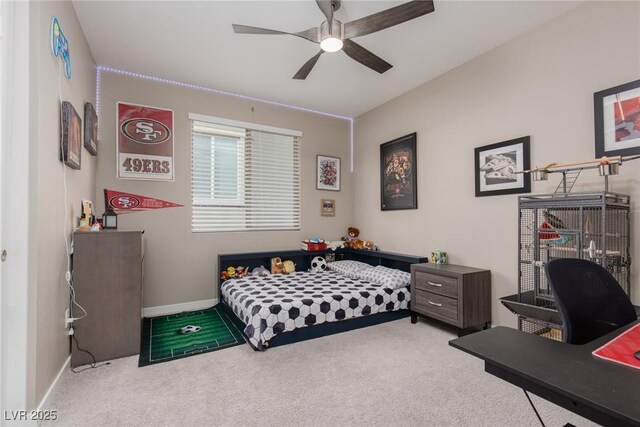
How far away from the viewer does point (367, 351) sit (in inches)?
98.3

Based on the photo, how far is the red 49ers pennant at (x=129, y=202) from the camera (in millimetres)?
3289

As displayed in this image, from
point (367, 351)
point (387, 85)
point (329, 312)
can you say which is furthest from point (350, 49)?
point (367, 351)

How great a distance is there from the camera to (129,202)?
3.37m

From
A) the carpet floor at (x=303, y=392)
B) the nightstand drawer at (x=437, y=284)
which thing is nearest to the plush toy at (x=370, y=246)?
the nightstand drawer at (x=437, y=284)

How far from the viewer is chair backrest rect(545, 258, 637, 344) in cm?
111

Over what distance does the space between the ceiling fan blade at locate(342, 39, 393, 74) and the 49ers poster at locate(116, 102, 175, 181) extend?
2.34 meters

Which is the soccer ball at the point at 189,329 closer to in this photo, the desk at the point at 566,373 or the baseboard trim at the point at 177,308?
the baseboard trim at the point at 177,308

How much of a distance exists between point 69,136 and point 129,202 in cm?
144

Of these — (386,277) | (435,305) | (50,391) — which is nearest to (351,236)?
(386,277)

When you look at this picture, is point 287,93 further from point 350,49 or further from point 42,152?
point 42,152

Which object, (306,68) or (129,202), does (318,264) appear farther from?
(306,68)

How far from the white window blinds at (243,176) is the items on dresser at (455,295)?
2077mm

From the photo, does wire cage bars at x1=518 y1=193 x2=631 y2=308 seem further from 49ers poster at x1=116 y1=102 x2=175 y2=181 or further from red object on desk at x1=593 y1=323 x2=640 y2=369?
49ers poster at x1=116 y1=102 x2=175 y2=181

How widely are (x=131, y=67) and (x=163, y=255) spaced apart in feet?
7.02
